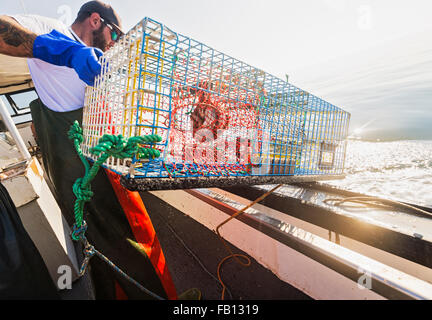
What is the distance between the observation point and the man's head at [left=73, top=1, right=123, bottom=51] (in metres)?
1.56

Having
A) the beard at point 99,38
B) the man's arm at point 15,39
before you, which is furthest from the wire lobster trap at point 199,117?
the beard at point 99,38

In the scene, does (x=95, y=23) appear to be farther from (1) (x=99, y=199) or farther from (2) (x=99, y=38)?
(1) (x=99, y=199)

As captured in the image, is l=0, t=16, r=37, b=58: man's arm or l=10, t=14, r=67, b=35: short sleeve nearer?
l=0, t=16, r=37, b=58: man's arm

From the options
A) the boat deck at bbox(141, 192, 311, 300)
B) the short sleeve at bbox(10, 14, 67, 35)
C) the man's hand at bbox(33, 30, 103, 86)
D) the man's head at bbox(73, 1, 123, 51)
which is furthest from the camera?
the boat deck at bbox(141, 192, 311, 300)

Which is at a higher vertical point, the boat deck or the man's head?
the man's head

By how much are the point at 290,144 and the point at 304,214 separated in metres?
0.71

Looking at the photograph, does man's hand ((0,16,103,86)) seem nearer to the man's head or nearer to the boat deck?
the man's head

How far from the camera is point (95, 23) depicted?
61.5 inches

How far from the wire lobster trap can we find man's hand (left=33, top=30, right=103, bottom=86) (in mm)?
55

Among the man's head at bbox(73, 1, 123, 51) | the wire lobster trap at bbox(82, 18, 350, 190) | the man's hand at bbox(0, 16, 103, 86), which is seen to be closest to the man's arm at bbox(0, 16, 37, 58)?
the man's hand at bbox(0, 16, 103, 86)

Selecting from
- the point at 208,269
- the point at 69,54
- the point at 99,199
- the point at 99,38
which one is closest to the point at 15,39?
the point at 69,54

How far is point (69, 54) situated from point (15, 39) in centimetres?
36
